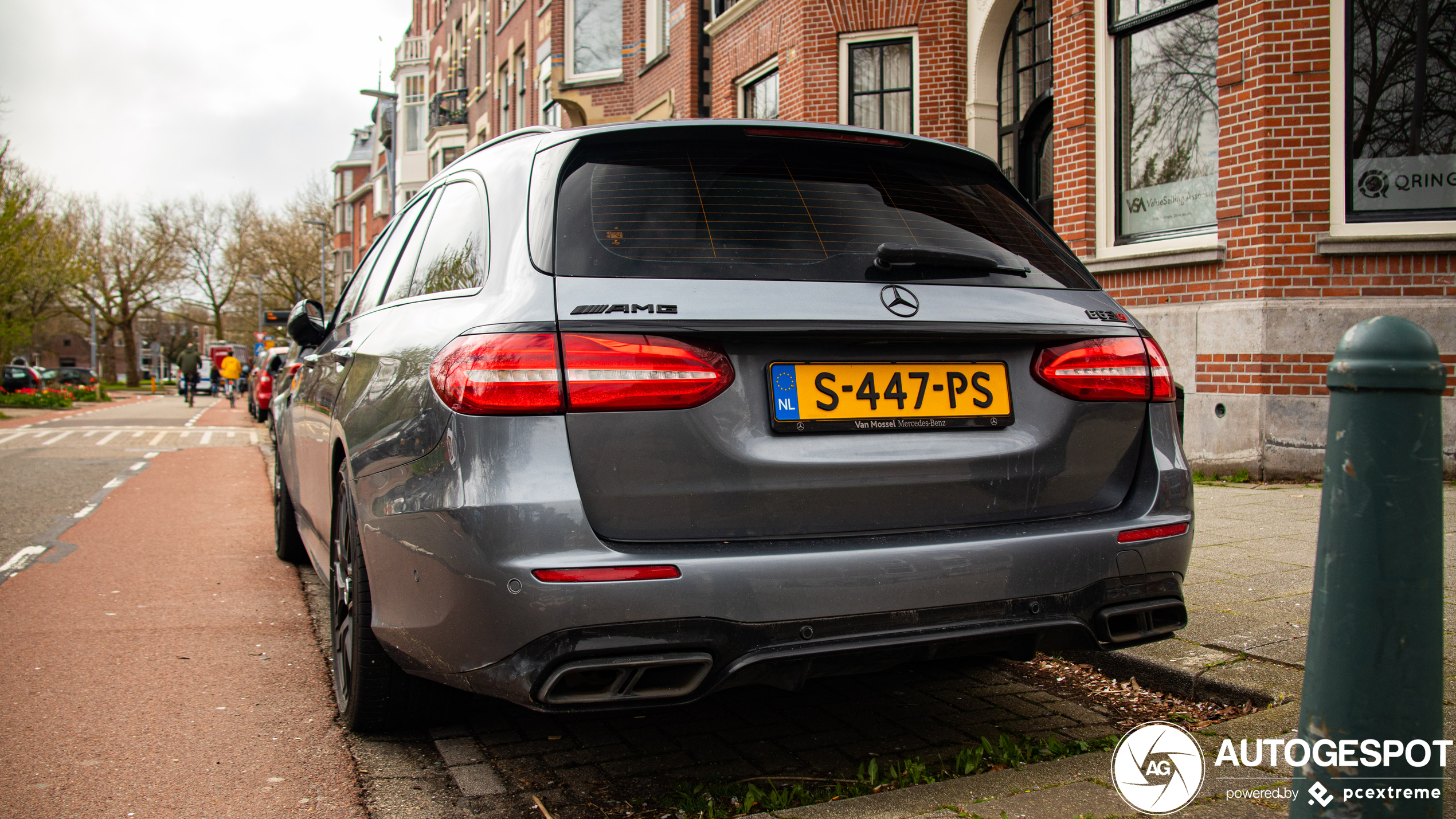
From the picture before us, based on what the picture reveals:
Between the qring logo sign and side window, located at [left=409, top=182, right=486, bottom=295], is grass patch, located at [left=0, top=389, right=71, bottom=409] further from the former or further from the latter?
the qring logo sign

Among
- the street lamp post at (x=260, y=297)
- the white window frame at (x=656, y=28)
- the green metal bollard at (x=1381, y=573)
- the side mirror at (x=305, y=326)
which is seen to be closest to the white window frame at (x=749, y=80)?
the white window frame at (x=656, y=28)

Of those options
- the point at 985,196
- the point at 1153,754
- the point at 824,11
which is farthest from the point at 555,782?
the point at 824,11

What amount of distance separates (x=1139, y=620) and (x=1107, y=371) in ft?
2.03

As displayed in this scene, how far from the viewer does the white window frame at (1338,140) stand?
27.1 feet

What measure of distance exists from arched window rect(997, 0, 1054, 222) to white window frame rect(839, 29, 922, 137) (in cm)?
106

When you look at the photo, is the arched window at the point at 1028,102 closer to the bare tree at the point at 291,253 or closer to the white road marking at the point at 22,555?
the white road marking at the point at 22,555

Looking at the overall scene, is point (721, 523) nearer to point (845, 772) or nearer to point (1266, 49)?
point (845, 772)

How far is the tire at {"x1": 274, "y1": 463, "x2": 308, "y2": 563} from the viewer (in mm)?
6047

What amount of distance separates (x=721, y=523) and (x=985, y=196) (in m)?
1.33

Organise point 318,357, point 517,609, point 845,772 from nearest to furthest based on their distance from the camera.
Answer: point 517,609 → point 845,772 → point 318,357

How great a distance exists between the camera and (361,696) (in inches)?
123

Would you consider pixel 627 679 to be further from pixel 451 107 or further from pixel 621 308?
pixel 451 107

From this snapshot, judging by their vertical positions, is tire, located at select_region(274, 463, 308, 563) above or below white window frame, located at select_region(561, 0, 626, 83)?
below

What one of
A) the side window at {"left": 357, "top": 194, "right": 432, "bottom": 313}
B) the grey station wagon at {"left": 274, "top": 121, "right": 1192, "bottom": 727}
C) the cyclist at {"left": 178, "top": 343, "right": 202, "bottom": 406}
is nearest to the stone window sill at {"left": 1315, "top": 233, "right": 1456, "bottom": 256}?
the grey station wagon at {"left": 274, "top": 121, "right": 1192, "bottom": 727}
